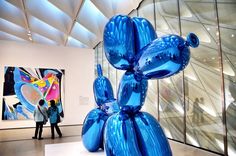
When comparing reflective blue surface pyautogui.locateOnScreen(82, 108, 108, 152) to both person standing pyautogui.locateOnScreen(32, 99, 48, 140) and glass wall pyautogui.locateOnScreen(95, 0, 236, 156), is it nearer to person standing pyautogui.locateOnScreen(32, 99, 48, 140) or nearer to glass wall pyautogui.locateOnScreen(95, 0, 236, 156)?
glass wall pyautogui.locateOnScreen(95, 0, 236, 156)

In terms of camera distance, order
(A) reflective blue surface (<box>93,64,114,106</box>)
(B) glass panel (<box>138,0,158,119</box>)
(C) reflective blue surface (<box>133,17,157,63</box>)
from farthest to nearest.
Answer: (B) glass panel (<box>138,0,158,119</box>) → (A) reflective blue surface (<box>93,64,114,106</box>) → (C) reflective blue surface (<box>133,17,157,63</box>)

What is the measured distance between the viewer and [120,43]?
1.45 metres

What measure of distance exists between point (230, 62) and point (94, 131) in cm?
320

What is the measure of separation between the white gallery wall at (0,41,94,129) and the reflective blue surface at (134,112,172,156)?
7.35m

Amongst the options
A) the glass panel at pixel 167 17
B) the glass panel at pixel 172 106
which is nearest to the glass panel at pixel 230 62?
the glass panel at pixel 172 106

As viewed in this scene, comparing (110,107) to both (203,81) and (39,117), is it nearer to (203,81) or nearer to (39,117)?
(203,81)

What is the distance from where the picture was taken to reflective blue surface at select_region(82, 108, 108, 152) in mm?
2916

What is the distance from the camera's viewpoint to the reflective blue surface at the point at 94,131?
292 centimetres

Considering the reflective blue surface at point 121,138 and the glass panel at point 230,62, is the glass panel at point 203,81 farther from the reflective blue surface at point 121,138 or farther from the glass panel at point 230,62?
the reflective blue surface at point 121,138

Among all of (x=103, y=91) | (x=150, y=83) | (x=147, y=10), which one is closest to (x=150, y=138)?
(x=103, y=91)

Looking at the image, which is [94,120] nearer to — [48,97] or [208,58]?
[208,58]

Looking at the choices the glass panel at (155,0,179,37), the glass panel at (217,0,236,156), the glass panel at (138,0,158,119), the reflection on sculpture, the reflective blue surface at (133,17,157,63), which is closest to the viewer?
the reflection on sculpture

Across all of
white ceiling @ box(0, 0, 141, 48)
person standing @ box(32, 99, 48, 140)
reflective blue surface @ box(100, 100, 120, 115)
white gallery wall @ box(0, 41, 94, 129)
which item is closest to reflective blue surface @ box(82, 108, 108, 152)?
reflective blue surface @ box(100, 100, 120, 115)

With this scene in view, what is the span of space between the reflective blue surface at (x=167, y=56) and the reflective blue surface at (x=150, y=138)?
0.39m
